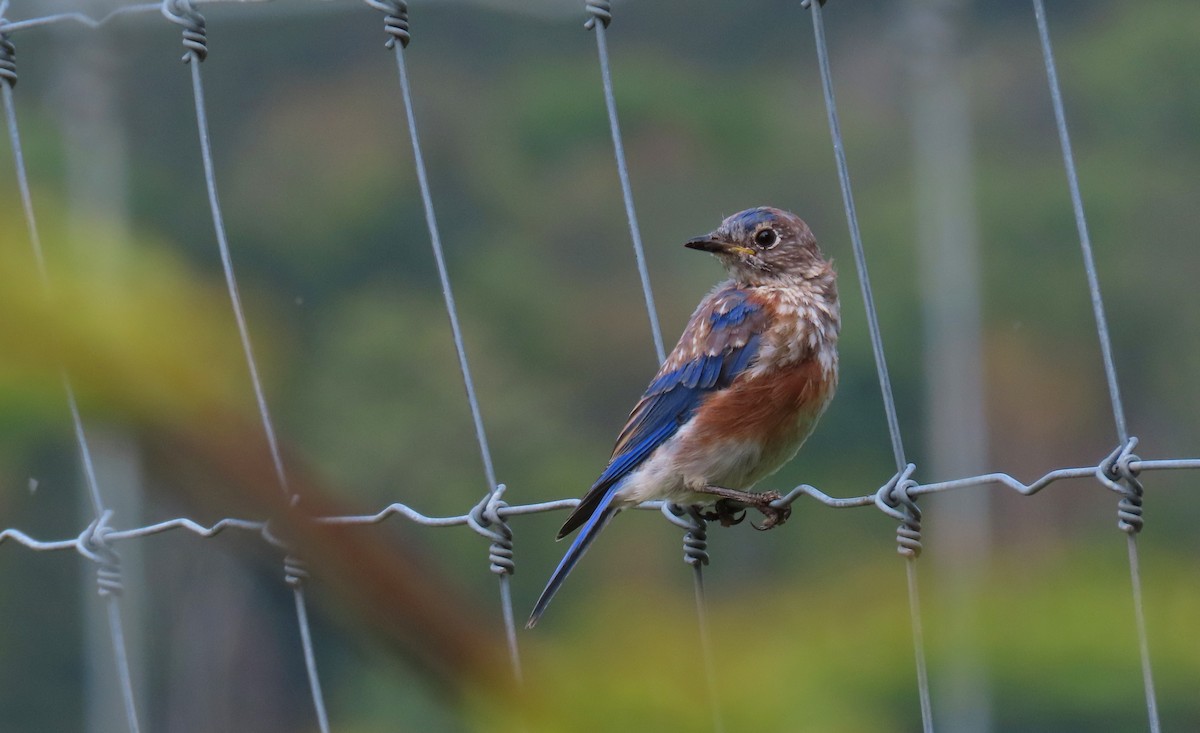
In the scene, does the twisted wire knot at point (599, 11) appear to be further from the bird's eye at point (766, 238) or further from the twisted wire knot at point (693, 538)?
the bird's eye at point (766, 238)

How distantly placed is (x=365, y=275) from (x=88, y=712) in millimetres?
9208

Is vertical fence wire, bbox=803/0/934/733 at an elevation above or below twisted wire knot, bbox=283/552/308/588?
above

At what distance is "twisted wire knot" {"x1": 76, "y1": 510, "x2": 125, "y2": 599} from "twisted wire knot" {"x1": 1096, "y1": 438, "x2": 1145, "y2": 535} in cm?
184

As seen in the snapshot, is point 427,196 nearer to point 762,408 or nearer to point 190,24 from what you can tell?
point 190,24

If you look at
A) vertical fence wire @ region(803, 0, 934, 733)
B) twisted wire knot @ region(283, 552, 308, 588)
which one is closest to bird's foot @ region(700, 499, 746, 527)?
vertical fence wire @ region(803, 0, 934, 733)

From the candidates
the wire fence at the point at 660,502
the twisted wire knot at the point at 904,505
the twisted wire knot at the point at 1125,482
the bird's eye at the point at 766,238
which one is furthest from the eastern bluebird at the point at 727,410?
the twisted wire knot at the point at 1125,482

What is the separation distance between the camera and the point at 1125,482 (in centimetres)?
216

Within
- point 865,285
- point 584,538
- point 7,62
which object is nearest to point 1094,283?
point 865,285

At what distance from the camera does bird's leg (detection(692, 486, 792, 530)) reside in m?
3.20

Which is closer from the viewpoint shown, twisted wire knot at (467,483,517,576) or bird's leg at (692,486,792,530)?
twisted wire knot at (467,483,517,576)

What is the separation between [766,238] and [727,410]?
0.71 meters

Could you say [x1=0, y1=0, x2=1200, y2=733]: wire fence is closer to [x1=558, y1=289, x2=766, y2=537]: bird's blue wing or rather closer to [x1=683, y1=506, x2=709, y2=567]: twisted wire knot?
[x1=683, y1=506, x2=709, y2=567]: twisted wire knot

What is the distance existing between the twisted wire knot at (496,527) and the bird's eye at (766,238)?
4.50ft

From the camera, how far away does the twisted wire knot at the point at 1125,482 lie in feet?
7.06
